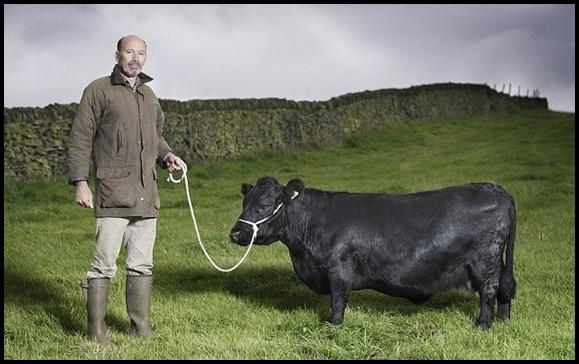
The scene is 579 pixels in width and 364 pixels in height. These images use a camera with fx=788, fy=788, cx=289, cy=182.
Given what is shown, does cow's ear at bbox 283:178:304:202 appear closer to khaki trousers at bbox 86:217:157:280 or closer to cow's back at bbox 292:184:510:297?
cow's back at bbox 292:184:510:297

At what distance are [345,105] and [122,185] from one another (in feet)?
61.8

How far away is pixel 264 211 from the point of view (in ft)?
22.7

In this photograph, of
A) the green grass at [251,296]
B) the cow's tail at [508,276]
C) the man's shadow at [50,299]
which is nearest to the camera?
the green grass at [251,296]

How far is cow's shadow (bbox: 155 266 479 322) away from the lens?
25.0ft

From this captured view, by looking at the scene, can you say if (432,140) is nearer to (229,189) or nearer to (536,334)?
(229,189)

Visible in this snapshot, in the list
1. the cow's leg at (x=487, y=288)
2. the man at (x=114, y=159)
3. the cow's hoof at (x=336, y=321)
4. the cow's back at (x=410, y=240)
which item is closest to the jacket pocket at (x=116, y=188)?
the man at (x=114, y=159)

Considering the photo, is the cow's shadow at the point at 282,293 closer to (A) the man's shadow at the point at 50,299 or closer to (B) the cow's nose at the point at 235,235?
(A) the man's shadow at the point at 50,299

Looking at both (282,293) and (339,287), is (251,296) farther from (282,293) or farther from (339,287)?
(339,287)

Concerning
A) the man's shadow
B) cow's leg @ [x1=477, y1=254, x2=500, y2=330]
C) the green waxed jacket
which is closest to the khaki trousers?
the green waxed jacket

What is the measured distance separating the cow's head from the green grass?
0.81 meters

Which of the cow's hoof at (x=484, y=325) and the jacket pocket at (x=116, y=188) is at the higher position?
the jacket pocket at (x=116, y=188)

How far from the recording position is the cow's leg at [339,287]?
22.2 feet

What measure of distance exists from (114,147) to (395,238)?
250 centimetres

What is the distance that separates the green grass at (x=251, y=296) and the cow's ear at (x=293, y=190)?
112 centimetres
